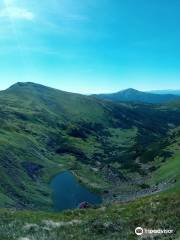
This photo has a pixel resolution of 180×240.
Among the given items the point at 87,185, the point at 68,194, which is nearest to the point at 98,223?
the point at 68,194

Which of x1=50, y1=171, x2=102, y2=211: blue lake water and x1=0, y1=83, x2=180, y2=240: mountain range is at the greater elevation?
x1=0, y1=83, x2=180, y2=240: mountain range

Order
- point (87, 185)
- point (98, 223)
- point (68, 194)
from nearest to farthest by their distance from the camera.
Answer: point (98, 223), point (68, 194), point (87, 185)

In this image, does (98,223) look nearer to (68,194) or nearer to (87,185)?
(68,194)

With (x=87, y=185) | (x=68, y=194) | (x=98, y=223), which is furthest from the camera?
(x=87, y=185)

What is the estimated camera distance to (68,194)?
12262cm

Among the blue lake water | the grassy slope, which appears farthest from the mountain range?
the blue lake water

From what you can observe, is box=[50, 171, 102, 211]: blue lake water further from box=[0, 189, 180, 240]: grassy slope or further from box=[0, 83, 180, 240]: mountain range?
box=[0, 189, 180, 240]: grassy slope

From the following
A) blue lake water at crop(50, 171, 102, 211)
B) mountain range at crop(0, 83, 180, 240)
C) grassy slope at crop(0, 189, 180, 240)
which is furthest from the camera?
blue lake water at crop(50, 171, 102, 211)

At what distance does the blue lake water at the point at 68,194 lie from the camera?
112988 millimetres

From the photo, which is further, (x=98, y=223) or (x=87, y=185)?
(x=87, y=185)

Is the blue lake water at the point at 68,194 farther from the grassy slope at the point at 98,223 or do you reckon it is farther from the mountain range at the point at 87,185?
the grassy slope at the point at 98,223

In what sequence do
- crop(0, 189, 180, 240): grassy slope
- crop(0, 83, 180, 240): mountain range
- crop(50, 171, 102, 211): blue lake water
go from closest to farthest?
crop(0, 189, 180, 240): grassy slope → crop(0, 83, 180, 240): mountain range → crop(50, 171, 102, 211): blue lake water

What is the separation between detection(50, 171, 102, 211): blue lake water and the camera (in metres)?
113

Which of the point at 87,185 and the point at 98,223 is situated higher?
the point at 98,223
